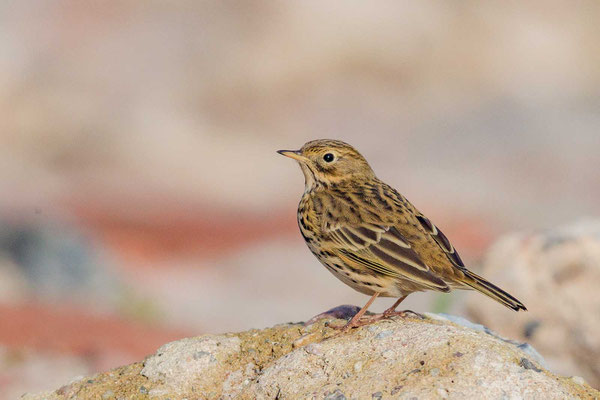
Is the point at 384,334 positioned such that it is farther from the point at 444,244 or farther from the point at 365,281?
the point at 444,244

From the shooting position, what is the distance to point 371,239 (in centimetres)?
748

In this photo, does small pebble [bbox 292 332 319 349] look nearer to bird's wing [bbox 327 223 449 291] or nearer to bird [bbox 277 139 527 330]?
bird [bbox 277 139 527 330]

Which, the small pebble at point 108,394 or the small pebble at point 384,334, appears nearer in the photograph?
the small pebble at point 384,334

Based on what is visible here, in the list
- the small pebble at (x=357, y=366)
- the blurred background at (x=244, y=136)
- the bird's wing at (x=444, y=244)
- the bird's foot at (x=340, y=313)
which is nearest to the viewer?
the small pebble at (x=357, y=366)

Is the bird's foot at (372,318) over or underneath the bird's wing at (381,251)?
underneath

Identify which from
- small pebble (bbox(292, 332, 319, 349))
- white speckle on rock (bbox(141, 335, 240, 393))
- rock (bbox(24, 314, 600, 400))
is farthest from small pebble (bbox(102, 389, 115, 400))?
small pebble (bbox(292, 332, 319, 349))

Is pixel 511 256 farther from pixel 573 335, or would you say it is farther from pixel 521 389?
pixel 521 389

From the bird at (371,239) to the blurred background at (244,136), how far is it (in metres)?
3.73

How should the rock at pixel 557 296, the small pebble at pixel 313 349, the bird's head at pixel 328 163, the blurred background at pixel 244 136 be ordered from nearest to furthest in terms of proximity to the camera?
the small pebble at pixel 313 349
the bird's head at pixel 328 163
the rock at pixel 557 296
the blurred background at pixel 244 136

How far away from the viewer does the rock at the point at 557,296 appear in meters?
9.08

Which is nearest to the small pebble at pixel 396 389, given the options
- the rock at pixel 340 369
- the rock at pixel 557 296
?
the rock at pixel 340 369

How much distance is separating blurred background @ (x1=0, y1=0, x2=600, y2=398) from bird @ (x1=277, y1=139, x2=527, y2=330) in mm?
3735

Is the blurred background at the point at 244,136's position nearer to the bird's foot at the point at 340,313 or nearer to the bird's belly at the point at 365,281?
the bird's belly at the point at 365,281

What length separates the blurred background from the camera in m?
18.0
